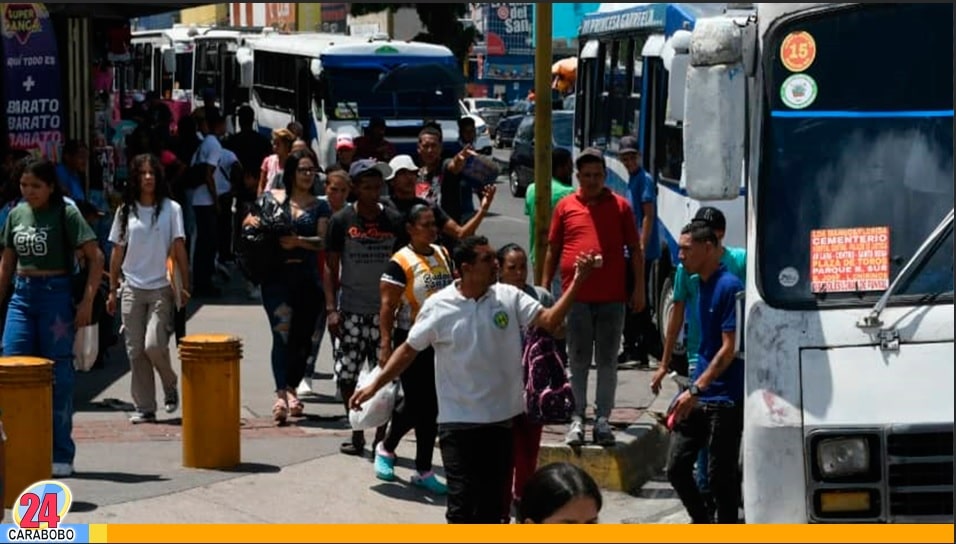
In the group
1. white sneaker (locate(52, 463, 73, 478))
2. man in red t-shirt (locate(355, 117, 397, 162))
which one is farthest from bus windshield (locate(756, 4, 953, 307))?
man in red t-shirt (locate(355, 117, 397, 162))

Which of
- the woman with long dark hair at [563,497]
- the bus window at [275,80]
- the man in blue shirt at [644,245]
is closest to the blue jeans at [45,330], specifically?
the woman with long dark hair at [563,497]

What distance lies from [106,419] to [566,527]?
24.8ft

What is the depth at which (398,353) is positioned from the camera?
27.5 ft

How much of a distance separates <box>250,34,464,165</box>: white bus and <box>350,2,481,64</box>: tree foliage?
44.7ft

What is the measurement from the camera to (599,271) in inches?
434

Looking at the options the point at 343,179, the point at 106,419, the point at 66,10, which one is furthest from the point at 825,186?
the point at 66,10

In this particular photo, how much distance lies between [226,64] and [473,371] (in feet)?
100

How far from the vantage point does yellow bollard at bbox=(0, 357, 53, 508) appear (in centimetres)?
964

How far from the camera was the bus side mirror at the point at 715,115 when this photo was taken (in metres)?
7.31

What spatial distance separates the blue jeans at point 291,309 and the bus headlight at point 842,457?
5.51 metres

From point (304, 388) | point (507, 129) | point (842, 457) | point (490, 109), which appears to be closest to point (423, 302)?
point (842, 457)

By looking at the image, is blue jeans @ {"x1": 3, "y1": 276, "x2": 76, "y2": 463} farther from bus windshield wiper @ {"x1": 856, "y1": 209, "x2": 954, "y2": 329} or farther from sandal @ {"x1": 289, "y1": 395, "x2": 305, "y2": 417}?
bus windshield wiper @ {"x1": 856, "y1": 209, "x2": 954, "y2": 329}

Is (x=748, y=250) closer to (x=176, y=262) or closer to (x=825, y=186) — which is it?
(x=825, y=186)

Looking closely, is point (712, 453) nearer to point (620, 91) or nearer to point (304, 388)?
point (304, 388)
